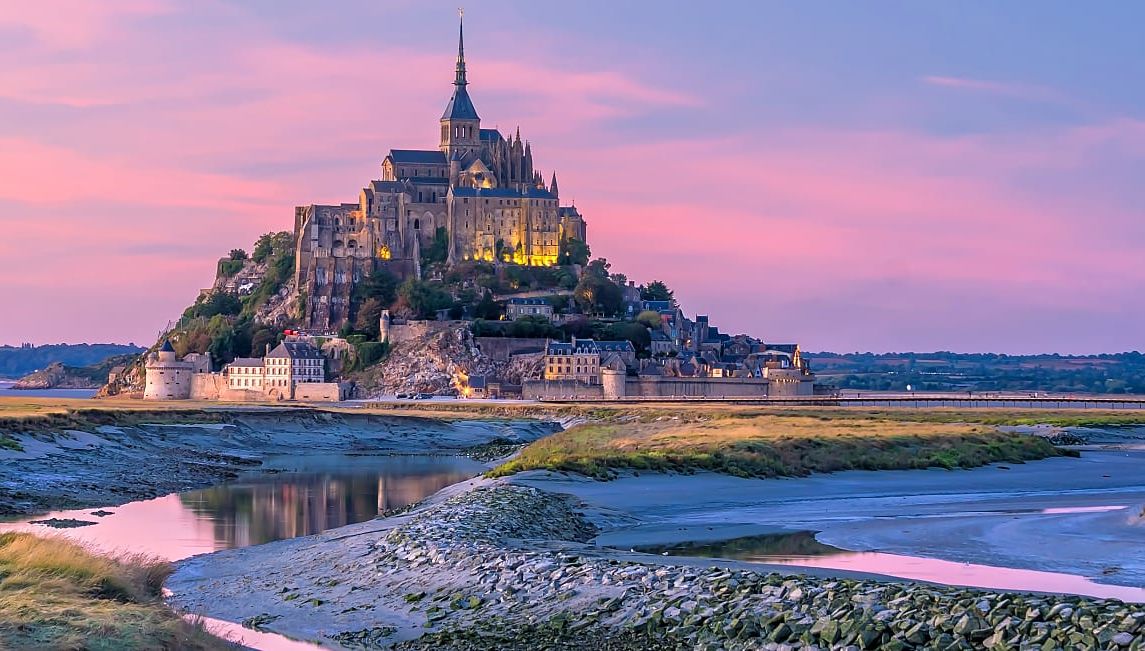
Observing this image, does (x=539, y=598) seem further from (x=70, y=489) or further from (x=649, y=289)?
(x=649, y=289)

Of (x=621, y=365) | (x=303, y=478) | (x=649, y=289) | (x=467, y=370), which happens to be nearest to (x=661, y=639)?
(x=303, y=478)

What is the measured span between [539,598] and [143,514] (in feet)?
64.5

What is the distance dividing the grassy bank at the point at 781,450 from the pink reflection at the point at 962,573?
13159mm

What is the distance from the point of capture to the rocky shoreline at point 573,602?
14352 millimetres

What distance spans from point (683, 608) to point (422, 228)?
140 meters

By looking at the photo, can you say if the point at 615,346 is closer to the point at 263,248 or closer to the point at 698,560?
the point at 263,248

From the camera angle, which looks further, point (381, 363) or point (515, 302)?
point (515, 302)

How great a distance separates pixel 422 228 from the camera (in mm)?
154750

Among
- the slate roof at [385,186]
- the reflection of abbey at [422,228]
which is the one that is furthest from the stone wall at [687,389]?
the slate roof at [385,186]

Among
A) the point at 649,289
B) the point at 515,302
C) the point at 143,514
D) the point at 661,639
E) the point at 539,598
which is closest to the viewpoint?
the point at 661,639

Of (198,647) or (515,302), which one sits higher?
(515,302)

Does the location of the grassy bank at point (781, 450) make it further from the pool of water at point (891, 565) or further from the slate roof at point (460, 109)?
the slate roof at point (460, 109)

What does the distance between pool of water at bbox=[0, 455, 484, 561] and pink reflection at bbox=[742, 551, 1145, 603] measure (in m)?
12.5

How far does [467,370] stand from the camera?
126 meters
